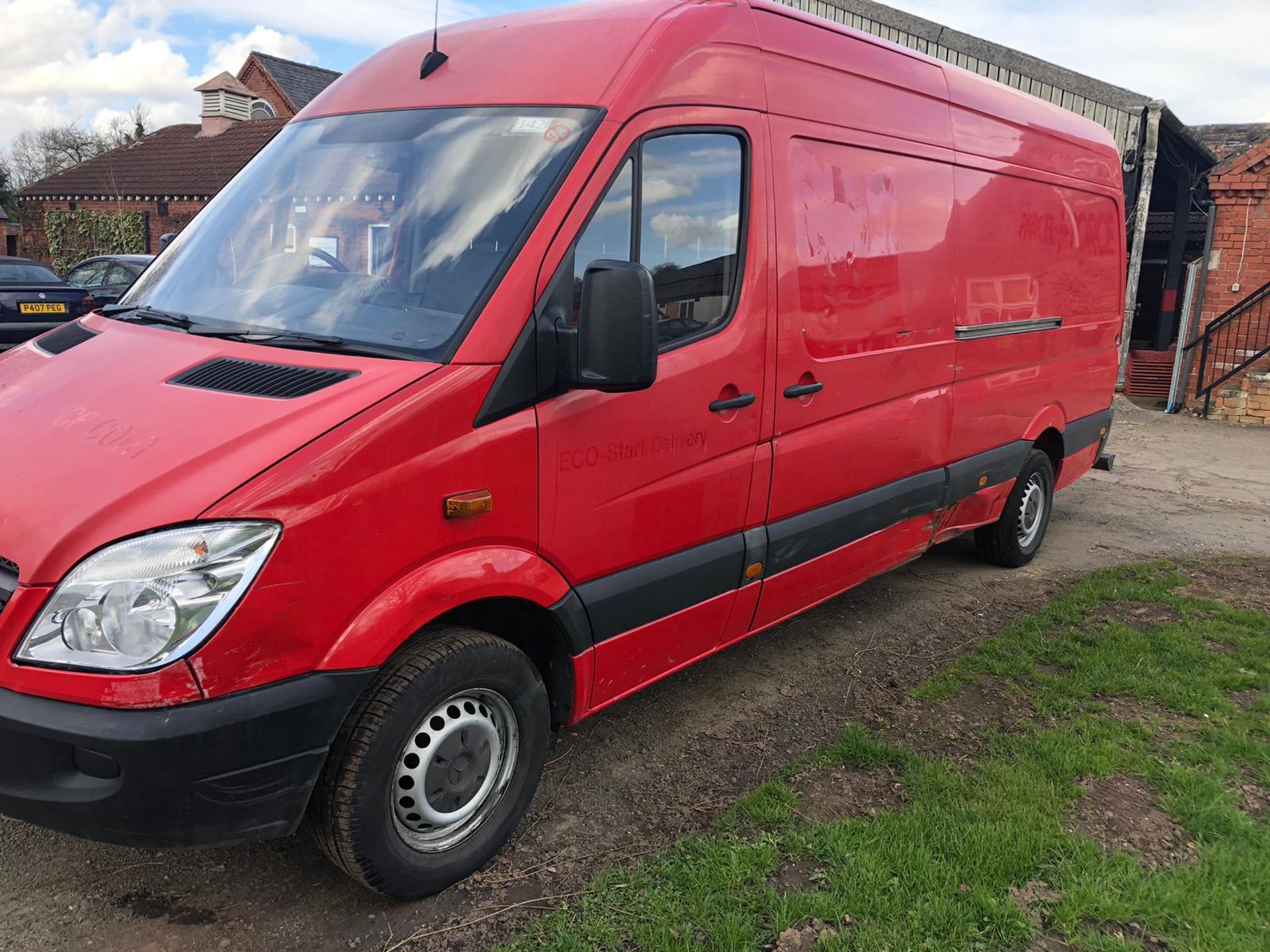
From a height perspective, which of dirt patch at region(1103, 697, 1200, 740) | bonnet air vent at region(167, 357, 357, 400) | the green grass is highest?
bonnet air vent at region(167, 357, 357, 400)

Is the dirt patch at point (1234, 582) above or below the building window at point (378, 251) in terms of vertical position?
below

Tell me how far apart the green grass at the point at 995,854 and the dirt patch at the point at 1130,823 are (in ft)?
0.16

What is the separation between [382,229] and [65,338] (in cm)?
125

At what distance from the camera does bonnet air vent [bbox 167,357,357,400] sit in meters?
2.61

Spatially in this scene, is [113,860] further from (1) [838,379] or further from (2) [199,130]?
(2) [199,130]

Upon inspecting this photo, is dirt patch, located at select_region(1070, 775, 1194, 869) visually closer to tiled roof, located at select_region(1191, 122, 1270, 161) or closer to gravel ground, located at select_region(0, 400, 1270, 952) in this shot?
gravel ground, located at select_region(0, 400, 1270, 952)

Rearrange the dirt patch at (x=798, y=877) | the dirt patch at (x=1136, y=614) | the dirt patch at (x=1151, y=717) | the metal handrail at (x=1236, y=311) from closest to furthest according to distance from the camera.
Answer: the dirt patch at (x=798, y=877)
the dirt patch at (x=1151, y=717)
the dirt patch at (x=1136, y=614)
the metal handrail at (x=1236, y=311)

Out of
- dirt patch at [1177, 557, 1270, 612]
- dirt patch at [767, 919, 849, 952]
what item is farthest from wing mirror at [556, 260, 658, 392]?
dirt patch at [1177, 557, 1270, 612]

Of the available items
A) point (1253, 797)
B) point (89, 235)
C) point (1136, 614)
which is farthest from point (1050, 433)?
point (89, 235)

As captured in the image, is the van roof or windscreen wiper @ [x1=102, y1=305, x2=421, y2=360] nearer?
windscreen wiper @ [x1=102, y1=305, x2=421, y2=360]

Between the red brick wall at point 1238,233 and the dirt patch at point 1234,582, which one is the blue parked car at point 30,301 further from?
the red brick wall at point 1238,233

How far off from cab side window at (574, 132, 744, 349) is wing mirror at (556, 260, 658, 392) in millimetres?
259

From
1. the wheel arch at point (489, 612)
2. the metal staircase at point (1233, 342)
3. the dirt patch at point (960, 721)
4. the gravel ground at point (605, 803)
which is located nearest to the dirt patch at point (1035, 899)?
the dirt patch at point (960, 721)

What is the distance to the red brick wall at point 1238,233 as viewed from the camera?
1305 centimetres
